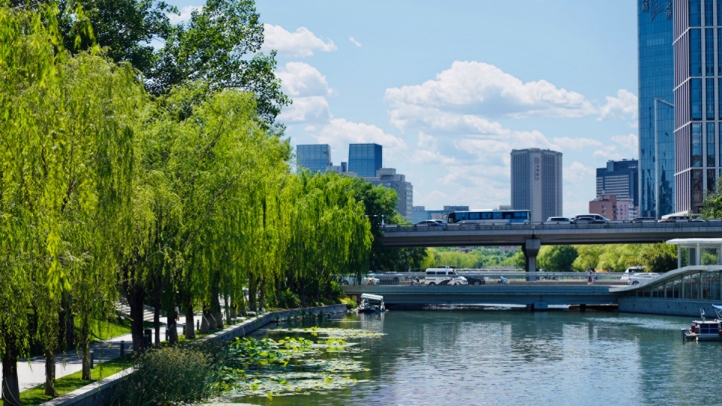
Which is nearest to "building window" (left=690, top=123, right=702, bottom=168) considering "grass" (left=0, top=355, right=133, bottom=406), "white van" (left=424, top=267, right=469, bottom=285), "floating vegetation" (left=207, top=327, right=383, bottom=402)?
"white van" (left=424, top=267, right=469, bottom=285)

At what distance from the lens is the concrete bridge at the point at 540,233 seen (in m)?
97.6

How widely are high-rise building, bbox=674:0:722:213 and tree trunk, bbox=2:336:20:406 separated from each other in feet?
515

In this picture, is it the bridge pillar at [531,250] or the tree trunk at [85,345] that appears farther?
the bridge pillar at [531,250]

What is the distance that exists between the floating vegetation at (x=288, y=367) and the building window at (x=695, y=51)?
448 feet

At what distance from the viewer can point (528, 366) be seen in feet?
128

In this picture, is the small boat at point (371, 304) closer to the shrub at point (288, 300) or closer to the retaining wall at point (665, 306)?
the shrub at point (288, 300)

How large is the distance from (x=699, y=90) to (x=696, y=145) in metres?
10.2

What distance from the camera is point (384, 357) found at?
41250 mm

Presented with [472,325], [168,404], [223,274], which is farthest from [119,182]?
[472,325]

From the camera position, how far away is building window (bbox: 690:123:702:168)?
170125 millimetres

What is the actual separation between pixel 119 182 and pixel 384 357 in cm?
2117

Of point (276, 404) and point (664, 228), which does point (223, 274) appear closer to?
point (276, 404)

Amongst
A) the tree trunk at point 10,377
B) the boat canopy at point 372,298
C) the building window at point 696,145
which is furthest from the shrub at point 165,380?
the building window at point 696,145

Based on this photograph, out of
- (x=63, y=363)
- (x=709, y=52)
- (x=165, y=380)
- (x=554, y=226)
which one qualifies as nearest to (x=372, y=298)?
(x=554, y=226)
